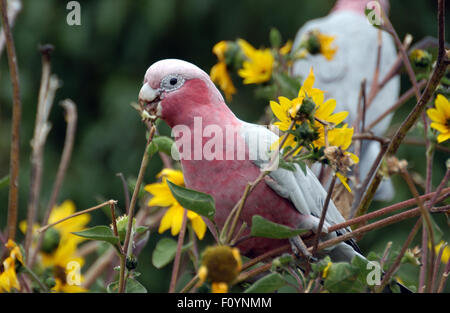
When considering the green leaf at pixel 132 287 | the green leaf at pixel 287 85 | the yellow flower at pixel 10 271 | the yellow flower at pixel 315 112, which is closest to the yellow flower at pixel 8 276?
the yellow flower at pixel 10 271

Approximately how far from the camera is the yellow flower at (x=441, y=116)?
77cm

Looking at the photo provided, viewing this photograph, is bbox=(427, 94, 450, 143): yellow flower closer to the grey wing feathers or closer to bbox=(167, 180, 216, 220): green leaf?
the grey wing feathers

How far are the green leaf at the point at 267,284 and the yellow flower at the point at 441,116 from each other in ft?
0.94

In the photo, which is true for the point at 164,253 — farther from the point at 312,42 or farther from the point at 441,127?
the point at 312,42

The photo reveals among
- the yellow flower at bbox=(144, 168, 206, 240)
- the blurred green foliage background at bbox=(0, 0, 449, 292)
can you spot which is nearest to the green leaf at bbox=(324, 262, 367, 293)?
the yellow flower at bbox=(144, 168, 206, 240)

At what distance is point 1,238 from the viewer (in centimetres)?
86

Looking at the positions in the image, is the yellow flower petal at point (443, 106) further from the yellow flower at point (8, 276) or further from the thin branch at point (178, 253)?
the yellow flower at point (8, 276)

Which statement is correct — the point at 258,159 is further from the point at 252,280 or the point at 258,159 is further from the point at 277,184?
the point at 252,280

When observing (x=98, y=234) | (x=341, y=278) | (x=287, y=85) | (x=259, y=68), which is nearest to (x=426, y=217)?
(x=341, y=278)

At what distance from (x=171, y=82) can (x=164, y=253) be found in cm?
26
